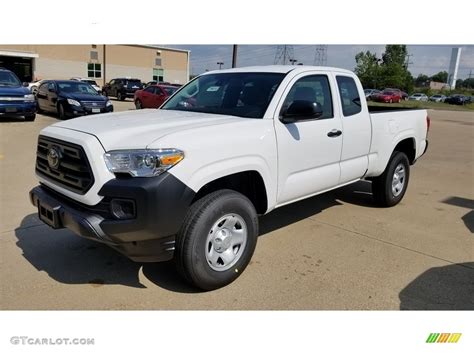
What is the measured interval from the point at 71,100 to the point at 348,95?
38.4 feet


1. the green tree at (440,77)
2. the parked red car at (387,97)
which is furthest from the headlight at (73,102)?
the green tree at (440,77)

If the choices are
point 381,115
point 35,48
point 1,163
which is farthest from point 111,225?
point 35,48

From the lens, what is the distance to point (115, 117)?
392 centimetres

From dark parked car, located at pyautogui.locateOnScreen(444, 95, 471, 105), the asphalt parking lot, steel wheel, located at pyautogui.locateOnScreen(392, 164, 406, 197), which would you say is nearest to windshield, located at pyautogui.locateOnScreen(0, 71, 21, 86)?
the asphalt parking lot

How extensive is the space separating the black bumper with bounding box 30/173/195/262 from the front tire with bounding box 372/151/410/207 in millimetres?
3552

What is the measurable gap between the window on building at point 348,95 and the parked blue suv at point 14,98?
38.4 ft

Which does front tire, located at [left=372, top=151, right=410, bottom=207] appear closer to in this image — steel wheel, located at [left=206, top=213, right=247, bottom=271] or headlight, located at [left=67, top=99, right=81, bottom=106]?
steel wheel, located at [left=206, top=213, right=247, bottom=271]

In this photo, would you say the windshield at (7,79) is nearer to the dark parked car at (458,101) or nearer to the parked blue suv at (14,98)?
the parked blue suv at (14,98)

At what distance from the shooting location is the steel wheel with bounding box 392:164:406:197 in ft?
19.4

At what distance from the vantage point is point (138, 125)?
3436 mm

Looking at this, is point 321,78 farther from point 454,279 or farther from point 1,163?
point 1,163

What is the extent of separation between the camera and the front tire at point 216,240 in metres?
3.17

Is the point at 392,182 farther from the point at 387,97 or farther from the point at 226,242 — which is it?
the point at 387,97

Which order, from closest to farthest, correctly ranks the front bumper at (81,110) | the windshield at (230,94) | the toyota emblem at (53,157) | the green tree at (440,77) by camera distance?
the toyota emblem at (53,157), the windshield at (230,94), the front bumper at (81,110), the green tree at (440,77)
